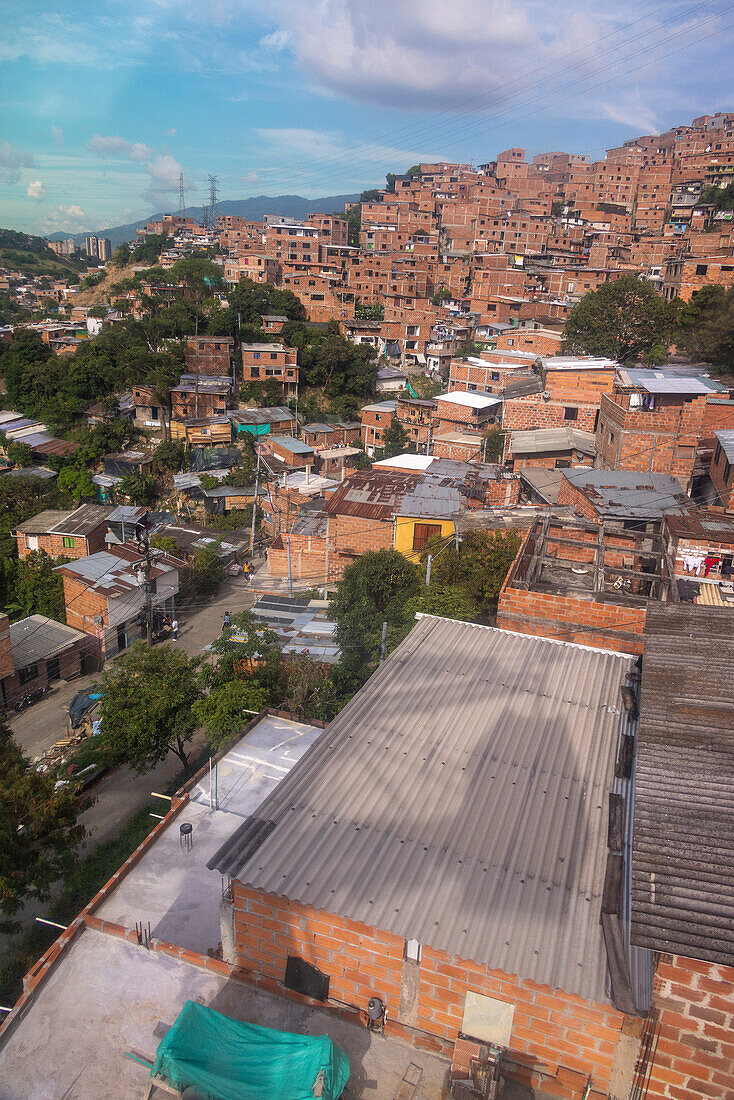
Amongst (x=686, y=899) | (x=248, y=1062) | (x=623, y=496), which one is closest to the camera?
(x=686, y=899)

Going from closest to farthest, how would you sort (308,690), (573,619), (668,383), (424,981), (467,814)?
(424,981) < (467,814) < (573,619) < (308,690) < (668,383)

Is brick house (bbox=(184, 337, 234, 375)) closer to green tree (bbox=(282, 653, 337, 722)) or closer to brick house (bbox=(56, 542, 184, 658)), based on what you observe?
brick house (bbox=(56, 542, 184, 658))

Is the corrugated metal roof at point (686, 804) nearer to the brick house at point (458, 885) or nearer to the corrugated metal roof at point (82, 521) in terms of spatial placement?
the brick house at point (458, 885)

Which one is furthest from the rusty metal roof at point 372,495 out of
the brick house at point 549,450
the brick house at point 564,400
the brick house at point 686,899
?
the brick house at point 686,899

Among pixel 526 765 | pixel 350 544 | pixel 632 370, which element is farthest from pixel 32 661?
pixel 632 370

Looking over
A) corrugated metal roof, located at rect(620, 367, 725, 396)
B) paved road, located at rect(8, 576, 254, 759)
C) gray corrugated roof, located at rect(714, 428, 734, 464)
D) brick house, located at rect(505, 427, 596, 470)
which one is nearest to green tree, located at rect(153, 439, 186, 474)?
paved road, located at rect(8, 576, 254, 759)

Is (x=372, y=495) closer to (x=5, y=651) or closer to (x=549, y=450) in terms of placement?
(x=549, y=450)

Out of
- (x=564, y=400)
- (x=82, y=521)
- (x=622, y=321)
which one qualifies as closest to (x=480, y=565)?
(x=564, y=400)

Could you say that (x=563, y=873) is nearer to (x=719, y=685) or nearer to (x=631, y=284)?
(x=719, y=685)
